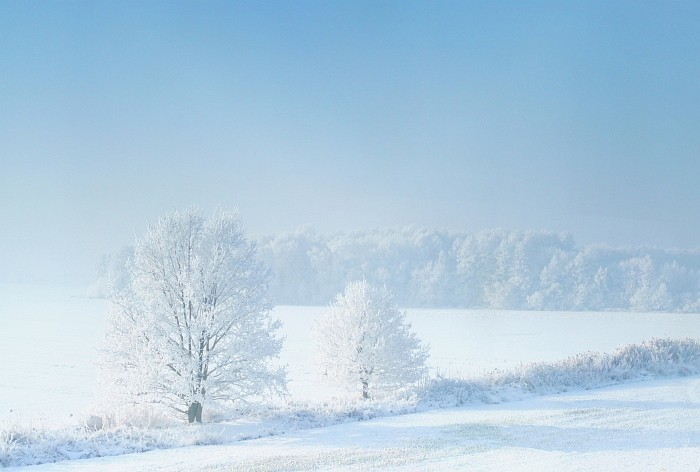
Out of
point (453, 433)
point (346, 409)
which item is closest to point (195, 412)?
point (346, 409)

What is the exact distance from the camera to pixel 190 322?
18422mm

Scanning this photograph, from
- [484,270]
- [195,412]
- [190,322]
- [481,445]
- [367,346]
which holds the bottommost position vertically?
[481,445]

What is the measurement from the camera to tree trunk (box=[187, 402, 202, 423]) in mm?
18531

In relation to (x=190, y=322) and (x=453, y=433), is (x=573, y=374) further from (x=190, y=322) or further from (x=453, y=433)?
(x=190, y=322)

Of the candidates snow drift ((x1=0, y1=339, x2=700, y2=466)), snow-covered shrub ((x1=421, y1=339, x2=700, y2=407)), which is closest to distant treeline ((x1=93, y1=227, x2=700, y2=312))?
snow-covered shrub ((x1=421, y1=339, x2=700, y2=407))

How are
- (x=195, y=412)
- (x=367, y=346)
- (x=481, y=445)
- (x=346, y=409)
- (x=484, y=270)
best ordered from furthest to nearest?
1. (x=484, y=270)
2. (x=367, y=346)
3. (x=346, y=409)
4. (x=195, y=412)
5. (x=481, y=445)

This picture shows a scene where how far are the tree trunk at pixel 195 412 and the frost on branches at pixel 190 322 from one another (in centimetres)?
3

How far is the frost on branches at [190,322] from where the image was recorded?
17938 millimetres

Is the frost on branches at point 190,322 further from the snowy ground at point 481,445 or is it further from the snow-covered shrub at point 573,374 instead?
the snow-covered shrub at point 573,374

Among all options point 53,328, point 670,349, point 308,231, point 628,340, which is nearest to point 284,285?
point 308,231

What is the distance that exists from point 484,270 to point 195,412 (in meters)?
73.5

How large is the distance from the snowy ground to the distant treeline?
5084 centimetres

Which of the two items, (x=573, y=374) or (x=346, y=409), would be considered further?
(x=573, y=374)

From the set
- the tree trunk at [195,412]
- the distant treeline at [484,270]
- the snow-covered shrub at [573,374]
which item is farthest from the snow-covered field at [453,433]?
the distant treeline at [484,270]
